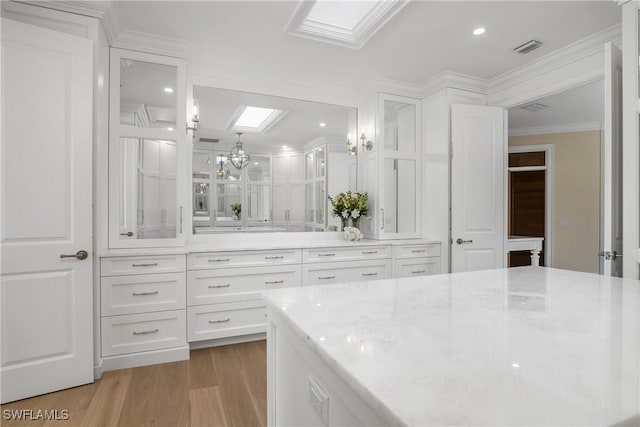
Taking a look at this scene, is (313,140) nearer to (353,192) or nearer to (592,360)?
(353,192)

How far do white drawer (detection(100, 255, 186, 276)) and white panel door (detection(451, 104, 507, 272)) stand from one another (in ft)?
8.88

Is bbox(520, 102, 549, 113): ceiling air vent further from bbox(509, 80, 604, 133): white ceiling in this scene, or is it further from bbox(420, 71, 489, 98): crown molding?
bbox(420, 71, 489, 98): crown molding

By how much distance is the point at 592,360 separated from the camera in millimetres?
699

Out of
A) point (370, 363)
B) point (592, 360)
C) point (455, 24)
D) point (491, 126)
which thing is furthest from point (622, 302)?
point (491, 126)

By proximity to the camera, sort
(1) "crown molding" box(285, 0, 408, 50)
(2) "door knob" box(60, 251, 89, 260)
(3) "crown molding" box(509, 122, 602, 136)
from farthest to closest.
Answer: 1. (3) "crown molding" box(509, 122, 602, 136)
2. (1) "crown molding" box(285, 0, 408, 50)
3. (2) "door knob" box(60, 251, 89, 260)

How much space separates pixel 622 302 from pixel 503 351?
745 millimetres

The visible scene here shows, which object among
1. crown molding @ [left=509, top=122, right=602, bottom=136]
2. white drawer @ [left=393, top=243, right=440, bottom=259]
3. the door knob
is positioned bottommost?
white drawer @ [left=393, top=243, right=440, bottom=259]

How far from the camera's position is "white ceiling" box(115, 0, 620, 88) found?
245 centimetres

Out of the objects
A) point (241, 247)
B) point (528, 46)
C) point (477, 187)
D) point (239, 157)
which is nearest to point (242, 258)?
point (241, 247)

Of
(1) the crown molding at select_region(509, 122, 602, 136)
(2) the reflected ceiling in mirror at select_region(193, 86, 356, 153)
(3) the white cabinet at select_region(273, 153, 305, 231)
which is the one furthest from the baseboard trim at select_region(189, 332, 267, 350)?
(1) the crown molding at select_region(509, 122, 602, 136)

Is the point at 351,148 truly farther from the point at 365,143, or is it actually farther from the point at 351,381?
the point at 351,381

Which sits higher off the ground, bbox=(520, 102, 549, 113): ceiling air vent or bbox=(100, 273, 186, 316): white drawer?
bbox=(520, 102, 549, 113): ceiling air vent

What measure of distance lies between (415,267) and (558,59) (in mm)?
2353

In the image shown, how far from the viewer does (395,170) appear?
3.88 m
